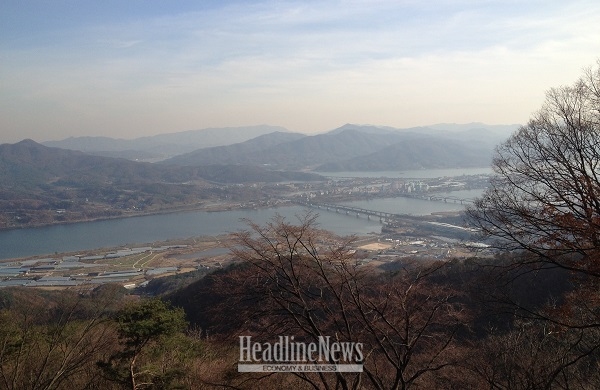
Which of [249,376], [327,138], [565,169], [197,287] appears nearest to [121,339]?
[249,376]

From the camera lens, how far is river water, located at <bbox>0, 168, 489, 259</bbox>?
23781 mm

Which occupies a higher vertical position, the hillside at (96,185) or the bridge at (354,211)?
the hillside at (96,185)

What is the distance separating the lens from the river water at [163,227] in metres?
Result: 23.8

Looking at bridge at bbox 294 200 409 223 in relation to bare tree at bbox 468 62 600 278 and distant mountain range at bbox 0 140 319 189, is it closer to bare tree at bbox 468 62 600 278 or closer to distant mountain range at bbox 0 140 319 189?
distant mountain range at bbox 0 140 319 189

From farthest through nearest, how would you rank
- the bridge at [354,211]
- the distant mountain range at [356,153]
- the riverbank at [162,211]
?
the distant mountain range at [356,153], the riverbank at [162,211], the bridge at [354,211]

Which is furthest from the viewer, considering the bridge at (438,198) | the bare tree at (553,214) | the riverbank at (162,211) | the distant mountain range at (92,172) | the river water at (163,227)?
the distant mountain range at (92,172)

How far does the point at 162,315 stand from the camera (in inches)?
170

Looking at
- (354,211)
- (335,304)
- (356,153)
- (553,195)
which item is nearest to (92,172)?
(354,211)

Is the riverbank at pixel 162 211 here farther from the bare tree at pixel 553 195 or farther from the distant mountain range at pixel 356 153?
the bare tree at pixel 553 195

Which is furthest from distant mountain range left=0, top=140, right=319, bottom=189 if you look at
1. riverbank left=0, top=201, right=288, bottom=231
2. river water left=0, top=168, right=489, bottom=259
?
river water left=0, top=168, right=489, bottom=259

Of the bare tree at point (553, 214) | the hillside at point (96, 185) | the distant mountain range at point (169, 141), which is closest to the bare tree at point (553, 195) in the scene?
the bare tree at point (553, 214)

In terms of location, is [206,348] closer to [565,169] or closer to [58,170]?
[565,169]

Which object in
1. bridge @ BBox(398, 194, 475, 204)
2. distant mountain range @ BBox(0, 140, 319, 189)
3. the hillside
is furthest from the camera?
distant mountain range @ BBox(0, 140, 319, 189)

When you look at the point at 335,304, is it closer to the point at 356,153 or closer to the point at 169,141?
the point at 356,153
